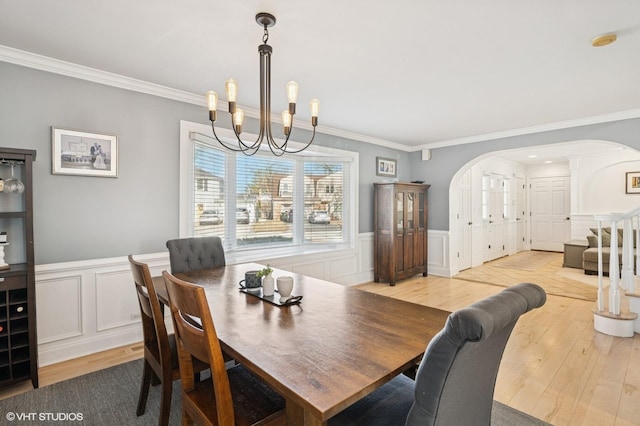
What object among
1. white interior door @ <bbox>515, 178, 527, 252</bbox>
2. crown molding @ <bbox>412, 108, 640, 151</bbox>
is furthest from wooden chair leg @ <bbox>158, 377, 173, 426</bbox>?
white interior door @ <bbox>515, 178, 527, 252</bbox>

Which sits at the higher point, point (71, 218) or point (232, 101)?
point (232, 101)

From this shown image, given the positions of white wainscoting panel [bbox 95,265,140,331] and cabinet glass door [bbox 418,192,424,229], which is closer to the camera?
white wainscoting panel [bbox 95,265,140,331]

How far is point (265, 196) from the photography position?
4.11 meters

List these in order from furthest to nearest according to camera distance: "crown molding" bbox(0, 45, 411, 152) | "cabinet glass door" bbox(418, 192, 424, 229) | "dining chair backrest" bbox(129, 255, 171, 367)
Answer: "cabinet glass door" bbox(418, 192, 424, 229)
"crown molding" bbox(0, 45, 411, 152)
"dining chair backrest" bbox(129, 255, 171, 367)

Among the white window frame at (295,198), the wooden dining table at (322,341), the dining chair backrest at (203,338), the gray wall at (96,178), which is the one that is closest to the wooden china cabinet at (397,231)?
the white window frame at (295,198)

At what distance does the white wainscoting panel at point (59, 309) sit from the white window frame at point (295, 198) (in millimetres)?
960

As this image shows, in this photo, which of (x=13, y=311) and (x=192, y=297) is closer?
(x=192, y=297)

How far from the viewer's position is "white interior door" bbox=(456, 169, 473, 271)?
19.7 ft

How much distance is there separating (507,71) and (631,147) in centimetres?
241

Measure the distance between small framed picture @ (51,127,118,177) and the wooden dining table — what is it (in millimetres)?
1506

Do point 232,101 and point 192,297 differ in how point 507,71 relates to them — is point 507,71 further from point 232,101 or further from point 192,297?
point 192,297

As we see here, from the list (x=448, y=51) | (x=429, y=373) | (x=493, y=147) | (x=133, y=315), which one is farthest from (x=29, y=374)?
(x=493, y=147)

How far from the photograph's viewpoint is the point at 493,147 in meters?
4.91

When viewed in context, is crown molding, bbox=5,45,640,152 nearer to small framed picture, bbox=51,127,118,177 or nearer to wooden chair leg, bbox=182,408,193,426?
small framed picture, bbox=51,127,118,177
